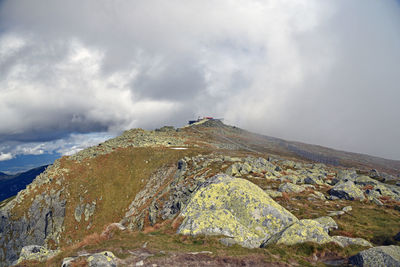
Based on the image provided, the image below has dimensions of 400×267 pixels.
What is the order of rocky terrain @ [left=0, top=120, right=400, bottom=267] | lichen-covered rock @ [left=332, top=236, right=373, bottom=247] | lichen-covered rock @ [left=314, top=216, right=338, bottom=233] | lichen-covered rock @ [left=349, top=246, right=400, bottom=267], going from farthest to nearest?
lichen-covered rock @ [left=314, top=216, right=338, bottom=233], lichen-covered rock @ [left=332, top=236, right=373, bottom=247], rocky terrain @ [left=0, top=120, right=400, bottom=267], lichen-covered rock @ [left=349, top=246, right=400, bottom=267]

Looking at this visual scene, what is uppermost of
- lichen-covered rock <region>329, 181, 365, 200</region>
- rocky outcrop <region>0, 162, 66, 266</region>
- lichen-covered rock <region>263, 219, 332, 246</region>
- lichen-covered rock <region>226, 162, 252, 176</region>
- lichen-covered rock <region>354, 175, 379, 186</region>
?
lichen-covered rock <region>226, 162, 252, 176</region>

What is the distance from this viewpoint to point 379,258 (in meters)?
14.1

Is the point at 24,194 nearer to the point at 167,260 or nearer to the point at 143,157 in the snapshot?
the point at 143,157

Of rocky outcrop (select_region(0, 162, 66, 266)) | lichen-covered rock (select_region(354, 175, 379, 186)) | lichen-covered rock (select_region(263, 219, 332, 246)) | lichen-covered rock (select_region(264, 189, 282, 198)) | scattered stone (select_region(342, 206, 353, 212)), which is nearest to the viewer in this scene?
lichen-covered rock (select_region(263, 219, 332, 246))

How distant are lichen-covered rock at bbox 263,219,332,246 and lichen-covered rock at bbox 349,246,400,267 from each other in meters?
3.18

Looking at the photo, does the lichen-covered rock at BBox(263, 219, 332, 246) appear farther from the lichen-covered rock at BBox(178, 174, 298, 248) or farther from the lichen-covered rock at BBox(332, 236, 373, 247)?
the lichen-covered rock at BBox(178, 174, 298, 248)

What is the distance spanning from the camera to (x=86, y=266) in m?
14.5

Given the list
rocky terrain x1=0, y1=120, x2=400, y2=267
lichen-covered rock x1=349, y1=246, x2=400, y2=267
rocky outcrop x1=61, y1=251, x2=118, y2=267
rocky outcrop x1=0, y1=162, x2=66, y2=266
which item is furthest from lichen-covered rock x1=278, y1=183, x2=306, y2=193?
rocky outcrop x1=0, y1=162, x2=66, y2=266

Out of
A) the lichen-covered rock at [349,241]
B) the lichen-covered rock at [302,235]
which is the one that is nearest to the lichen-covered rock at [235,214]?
the lichen-covered rock at [302,235]

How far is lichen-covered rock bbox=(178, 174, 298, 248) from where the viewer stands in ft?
68.8

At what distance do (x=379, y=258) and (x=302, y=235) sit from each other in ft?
17.8

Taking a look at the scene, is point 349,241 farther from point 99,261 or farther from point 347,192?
point 347,192

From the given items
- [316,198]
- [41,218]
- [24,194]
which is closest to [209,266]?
[316,198]

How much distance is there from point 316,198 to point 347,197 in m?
7.59
